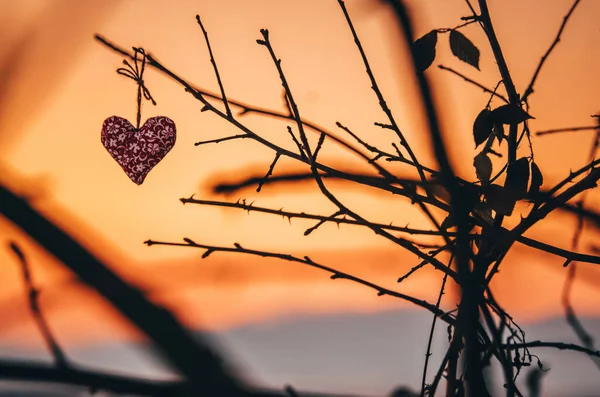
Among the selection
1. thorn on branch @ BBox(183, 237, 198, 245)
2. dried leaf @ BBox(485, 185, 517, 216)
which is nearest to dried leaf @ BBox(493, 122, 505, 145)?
dried leaf @ BBox(485, 185, 517, 216)

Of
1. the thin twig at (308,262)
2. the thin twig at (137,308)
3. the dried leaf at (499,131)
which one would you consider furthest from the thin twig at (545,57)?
the thin twig at (137,308)

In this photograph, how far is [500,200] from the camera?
1.00m

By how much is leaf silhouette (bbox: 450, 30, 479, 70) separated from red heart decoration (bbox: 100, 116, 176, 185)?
959 mm

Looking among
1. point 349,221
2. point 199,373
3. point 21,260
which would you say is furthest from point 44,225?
point 349,221

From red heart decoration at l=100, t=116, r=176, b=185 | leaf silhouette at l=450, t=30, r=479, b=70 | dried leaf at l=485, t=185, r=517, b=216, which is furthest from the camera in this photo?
red heart decoration at l=100, t=116, r=176, b=185

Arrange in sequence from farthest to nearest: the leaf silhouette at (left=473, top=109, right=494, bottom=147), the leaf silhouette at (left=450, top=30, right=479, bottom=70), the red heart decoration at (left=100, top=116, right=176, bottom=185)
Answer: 1. the red heart decoration at (left=100, top=116, right=176, bottom=185)
2. the leaf silhouette at (left=450, top=30, right=479, bottom=70)
3. the leaf silhouette at (left=473, top=109, right=494, bottom=147)

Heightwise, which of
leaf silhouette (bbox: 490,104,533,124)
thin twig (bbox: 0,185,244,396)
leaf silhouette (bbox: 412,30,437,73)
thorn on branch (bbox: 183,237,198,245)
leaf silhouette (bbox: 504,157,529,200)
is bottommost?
thin twig (bbox: 0,185,244,396)

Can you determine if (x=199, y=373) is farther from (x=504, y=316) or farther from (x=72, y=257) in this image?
(x=504, y=316)

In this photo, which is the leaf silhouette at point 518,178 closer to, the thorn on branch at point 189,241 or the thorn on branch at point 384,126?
the thorn on branch at point 384,126

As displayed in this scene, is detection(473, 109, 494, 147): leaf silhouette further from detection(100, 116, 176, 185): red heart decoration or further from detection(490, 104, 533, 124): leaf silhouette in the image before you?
detection(100, 116, 176, 185): red heart decoration

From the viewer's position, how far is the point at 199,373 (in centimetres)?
56

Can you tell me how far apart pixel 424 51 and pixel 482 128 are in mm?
172

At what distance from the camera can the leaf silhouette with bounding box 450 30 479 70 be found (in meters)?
1.24

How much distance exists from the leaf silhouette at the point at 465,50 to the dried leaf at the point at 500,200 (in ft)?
1.02
